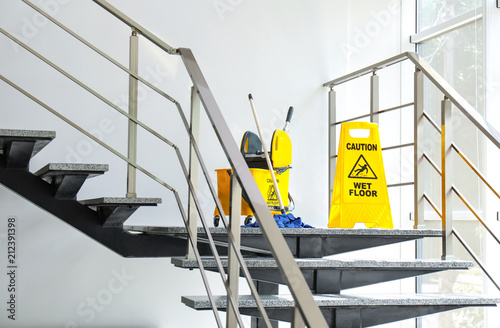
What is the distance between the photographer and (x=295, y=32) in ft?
16.0

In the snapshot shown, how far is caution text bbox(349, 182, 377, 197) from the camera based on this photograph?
3.23 meters

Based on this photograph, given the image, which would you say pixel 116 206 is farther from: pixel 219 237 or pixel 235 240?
pixel 235 240

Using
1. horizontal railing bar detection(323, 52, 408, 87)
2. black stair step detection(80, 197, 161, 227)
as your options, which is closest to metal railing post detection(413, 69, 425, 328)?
horizontal railing bar detection(323, 52, 408, 87)

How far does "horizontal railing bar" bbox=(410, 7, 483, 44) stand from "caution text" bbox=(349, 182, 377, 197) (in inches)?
73.6

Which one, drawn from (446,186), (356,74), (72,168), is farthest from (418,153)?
(72,168)

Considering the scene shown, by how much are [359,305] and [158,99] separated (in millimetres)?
2459

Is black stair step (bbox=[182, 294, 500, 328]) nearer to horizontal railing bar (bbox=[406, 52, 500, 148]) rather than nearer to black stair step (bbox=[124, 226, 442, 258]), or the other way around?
black stair step (bbox=[124, 226, 442, 258])

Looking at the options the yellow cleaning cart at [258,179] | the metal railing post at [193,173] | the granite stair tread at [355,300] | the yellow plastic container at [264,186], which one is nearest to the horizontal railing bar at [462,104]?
the granite stair tread at [355,300]

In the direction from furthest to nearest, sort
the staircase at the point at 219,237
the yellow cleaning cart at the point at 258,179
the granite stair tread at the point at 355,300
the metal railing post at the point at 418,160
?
the yellow cleaning cart at the point at 258,179, the metal railing post at the point at 418,160, the staircase at the point at 219,237, the granite stair tread at the point at 355,300

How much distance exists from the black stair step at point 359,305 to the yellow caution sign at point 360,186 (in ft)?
2.12

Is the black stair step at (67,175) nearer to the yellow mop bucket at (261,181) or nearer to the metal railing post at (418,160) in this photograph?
the yellow mop bucket at (261,181)

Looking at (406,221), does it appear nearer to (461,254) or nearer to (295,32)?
(461,254)

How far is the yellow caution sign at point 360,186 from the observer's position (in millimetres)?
3230

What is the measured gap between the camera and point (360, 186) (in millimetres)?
3248
